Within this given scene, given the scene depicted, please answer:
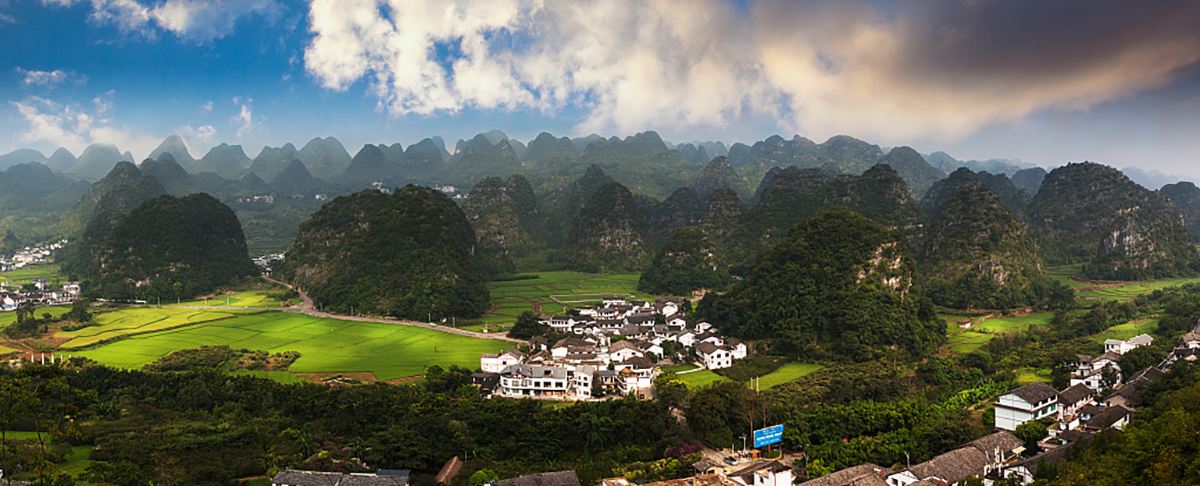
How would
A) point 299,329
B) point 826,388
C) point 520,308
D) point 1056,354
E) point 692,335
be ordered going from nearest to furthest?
point 826,388, point 1056,354, point 692,335, point 299,329, point 520,308

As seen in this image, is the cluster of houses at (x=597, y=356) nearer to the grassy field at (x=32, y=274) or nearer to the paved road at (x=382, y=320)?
the paved road at (x=382, y=320)

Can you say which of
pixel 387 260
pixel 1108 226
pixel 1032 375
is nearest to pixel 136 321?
→ pixel 387 260

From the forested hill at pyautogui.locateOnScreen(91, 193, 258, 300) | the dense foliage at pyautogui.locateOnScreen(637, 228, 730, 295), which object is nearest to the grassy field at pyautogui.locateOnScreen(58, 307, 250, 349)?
the forested hill at pyautogui.locateOnScreen(91, 193, 258, 300)

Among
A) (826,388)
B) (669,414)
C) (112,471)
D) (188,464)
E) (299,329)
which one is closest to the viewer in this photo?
A: (112,471)

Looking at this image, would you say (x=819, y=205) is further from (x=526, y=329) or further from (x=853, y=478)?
(x=853, y=478)

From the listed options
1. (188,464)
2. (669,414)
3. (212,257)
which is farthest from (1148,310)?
(212,257)

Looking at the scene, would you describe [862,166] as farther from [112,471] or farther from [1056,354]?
[112,471]

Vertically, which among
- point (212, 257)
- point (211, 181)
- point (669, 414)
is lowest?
point (669, 414)

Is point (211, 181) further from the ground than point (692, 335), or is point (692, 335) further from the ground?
point (211, 181)
